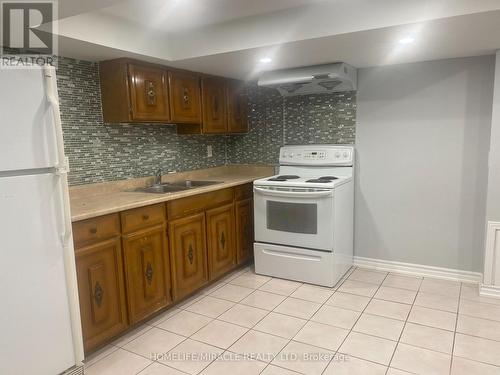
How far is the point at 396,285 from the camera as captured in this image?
3.12m

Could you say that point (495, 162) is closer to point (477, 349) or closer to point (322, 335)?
point (477, 349)

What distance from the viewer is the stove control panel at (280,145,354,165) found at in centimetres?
340

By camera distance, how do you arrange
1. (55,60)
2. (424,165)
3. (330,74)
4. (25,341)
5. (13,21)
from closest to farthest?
(25,341) → (13,21) → (55,60) → (330,74) → (424,165)

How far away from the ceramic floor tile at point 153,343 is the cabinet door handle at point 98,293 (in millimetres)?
367

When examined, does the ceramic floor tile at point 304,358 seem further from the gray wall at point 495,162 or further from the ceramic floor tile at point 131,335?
the gray wall at point 495,162

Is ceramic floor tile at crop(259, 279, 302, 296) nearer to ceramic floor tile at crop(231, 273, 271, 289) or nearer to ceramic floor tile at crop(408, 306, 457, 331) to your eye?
ceramic floor tile at crop(231, 273, 271, 289)

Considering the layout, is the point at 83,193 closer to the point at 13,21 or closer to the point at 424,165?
the point at 13,21

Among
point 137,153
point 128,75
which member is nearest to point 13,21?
point 128,75

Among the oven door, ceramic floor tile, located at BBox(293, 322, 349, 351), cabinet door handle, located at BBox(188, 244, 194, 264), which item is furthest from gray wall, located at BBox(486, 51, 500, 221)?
cabinet door handle, located at BBox(188, 244, 194, 264)

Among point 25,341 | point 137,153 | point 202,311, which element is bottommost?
point 202,311

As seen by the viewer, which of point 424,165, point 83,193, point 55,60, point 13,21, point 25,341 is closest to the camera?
point 25,341

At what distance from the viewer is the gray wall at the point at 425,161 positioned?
298 centimetres

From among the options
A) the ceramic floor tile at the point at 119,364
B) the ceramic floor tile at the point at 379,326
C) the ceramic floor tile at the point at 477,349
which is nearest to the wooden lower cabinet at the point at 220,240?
the ceramic floor tile at the point at 119,364

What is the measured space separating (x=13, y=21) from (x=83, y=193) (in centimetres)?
120
